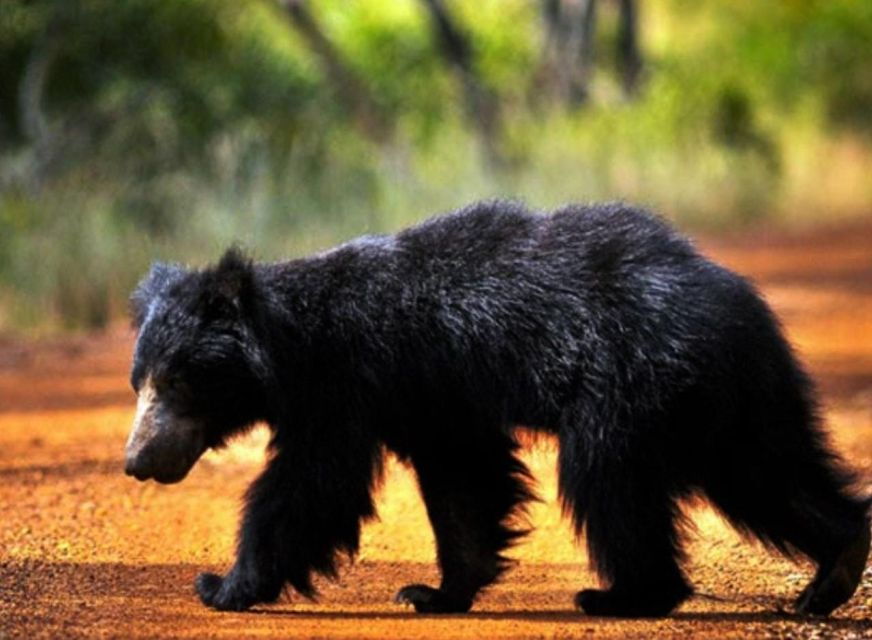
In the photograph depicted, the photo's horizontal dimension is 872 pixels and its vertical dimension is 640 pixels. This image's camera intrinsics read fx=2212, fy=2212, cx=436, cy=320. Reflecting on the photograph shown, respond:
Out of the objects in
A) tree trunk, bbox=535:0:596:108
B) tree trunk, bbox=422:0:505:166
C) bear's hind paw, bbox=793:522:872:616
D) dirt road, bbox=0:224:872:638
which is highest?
tree trunk, bbox=535:0:596:108

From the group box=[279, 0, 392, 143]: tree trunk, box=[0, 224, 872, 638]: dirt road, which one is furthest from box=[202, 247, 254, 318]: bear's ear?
box=[279, 0, 392, 143]: tree trunk

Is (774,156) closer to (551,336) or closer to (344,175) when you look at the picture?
(344,175)

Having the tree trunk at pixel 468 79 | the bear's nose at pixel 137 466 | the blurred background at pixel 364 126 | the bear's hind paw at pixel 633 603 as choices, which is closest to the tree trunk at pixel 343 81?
the blurred background at pixel 364 126

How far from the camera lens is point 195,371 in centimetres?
683

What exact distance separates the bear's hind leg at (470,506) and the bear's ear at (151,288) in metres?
0.98

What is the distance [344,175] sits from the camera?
19672 mm

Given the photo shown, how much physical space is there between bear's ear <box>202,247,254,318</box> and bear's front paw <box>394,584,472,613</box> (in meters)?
1.05

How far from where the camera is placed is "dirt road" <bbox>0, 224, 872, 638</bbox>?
6.53 metres

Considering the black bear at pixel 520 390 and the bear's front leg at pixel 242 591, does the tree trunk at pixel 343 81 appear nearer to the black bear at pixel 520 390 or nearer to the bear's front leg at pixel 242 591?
the black bear at pixel 520 390

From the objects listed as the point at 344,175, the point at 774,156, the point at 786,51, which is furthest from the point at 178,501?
the point at 786,51

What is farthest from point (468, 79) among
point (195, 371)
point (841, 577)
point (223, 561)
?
point (841, 577)

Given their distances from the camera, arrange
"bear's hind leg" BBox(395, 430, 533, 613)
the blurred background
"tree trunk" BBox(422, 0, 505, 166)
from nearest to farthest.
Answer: "bear's hind leg" BBox(395, 430, 533, 613), the blurred background, "tree trunk" BBox(422, 0, 505, 166)

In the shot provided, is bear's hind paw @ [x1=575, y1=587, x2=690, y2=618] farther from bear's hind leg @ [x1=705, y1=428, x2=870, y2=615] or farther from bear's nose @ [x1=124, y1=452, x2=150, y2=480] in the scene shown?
bear's nose @ [x1=124, y1=452, x2=150, y2=480]

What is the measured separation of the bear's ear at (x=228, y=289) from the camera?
22.4 feet
